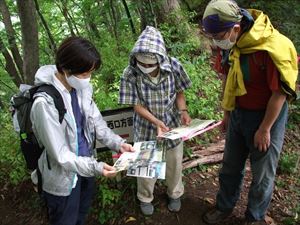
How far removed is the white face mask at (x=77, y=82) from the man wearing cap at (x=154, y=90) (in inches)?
24.3

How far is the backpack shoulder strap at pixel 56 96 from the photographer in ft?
7.36

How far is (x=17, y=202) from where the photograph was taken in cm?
417

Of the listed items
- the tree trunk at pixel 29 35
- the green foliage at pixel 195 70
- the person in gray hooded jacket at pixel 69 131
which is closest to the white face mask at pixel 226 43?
the person in gray hooded jacket at pixel 69 131

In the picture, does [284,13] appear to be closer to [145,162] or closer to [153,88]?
[153,88]

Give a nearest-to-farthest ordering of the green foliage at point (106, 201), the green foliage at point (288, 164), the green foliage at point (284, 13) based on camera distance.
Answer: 1. the green foliage at point (106, 201)
2. the green foliage at point (288, 164)
3. the green foliage at point (284, 13)

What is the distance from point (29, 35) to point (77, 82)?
1.83 metres

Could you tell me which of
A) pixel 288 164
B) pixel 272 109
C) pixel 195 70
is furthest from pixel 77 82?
pixel 288 164

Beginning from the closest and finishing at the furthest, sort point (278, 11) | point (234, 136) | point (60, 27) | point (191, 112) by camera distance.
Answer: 1. point (234, 136)
2. point (191, 112)
3. point (278, 11)
4. point (60, 27)

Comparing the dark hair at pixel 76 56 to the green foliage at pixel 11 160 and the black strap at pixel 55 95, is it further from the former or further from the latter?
the green foliage at pixel 11 160

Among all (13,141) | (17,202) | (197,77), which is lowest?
(17,202)

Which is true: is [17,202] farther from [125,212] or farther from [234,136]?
[234,136]

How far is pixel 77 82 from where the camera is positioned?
93.0 inches

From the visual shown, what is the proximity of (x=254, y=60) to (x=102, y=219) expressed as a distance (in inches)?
93.1

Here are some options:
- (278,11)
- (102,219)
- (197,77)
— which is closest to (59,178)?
(102,219)
